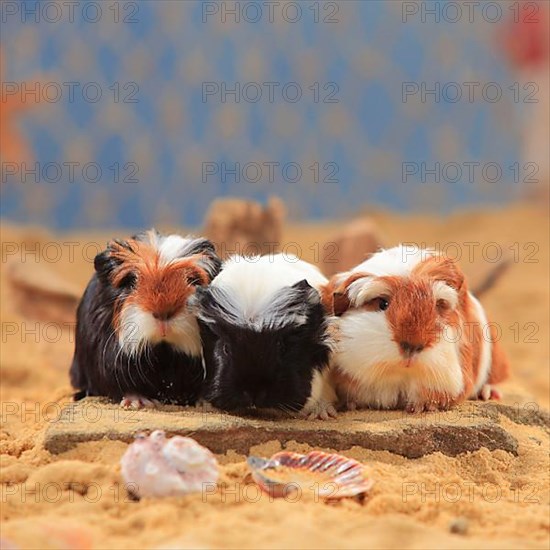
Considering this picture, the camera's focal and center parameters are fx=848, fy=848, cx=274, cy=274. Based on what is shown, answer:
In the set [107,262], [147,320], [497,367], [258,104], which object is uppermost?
[258,104]

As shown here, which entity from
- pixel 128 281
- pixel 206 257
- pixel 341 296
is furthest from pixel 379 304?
pixel 128 281

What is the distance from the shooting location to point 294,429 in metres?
3.15

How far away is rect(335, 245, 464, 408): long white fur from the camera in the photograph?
3287 mm

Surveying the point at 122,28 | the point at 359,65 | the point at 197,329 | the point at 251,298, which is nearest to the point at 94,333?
the point at 197,329

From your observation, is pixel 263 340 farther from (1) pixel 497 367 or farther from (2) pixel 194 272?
(1) pixel 497 367

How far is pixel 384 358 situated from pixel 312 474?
64cm

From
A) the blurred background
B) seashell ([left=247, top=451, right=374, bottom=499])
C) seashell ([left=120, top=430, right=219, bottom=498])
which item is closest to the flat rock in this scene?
seashell ([left=247, top=451, right=374, bottom=499])

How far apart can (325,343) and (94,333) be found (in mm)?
1008

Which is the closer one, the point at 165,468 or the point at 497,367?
the point at 165,468

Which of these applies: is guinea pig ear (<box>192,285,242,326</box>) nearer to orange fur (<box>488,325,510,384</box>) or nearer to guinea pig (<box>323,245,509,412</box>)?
guinea pig (<box>323,245,509,412</box>)

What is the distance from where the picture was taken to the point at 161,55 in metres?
9.58

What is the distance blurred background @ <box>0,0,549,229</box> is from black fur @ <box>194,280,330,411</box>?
684 cm

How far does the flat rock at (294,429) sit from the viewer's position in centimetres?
303

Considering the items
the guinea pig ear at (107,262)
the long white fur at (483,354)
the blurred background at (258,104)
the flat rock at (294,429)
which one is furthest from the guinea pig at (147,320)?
the blurred background at (258,104)
